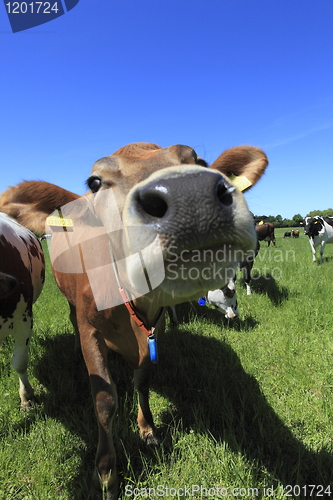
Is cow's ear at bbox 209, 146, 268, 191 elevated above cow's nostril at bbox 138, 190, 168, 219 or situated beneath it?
elevated above

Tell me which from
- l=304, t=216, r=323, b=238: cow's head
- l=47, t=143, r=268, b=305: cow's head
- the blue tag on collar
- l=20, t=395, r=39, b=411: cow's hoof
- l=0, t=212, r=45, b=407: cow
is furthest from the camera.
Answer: l=304, t=216, r=323, b=238: cow's head

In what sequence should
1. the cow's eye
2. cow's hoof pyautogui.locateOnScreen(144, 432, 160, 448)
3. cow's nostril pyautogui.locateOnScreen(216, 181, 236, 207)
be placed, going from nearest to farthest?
cow's nostril pyautogui.locateOnScreen(216, 181, 236, 207) → the cow's eye → cow's hoof pyautogui.locateOnScreen(144, 432, 160, 448)

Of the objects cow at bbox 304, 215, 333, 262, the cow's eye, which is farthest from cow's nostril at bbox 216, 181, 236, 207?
cow at bbox 304, 215, 333, 262

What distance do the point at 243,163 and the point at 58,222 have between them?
1404 millimetres

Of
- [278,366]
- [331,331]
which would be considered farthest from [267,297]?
[278,366]

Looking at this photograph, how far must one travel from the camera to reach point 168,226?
1.17 m

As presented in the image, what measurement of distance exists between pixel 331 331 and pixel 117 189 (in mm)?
4213

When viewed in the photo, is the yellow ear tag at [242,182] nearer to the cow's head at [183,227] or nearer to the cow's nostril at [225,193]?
the cow's head at [183,227]

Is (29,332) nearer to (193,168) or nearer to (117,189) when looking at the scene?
(117,189)

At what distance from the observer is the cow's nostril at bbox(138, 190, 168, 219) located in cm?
120

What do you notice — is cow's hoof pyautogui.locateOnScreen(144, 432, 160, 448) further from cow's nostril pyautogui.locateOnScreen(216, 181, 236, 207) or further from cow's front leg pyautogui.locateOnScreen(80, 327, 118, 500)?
cow's nostril pyautogui.locateOnScreen(216, 181, 236, 207)

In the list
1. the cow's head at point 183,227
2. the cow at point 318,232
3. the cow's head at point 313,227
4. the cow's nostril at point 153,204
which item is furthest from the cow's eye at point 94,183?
the cow's head at point 313,227

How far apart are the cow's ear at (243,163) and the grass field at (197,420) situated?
1946mm

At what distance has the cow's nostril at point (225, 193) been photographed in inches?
49.9
